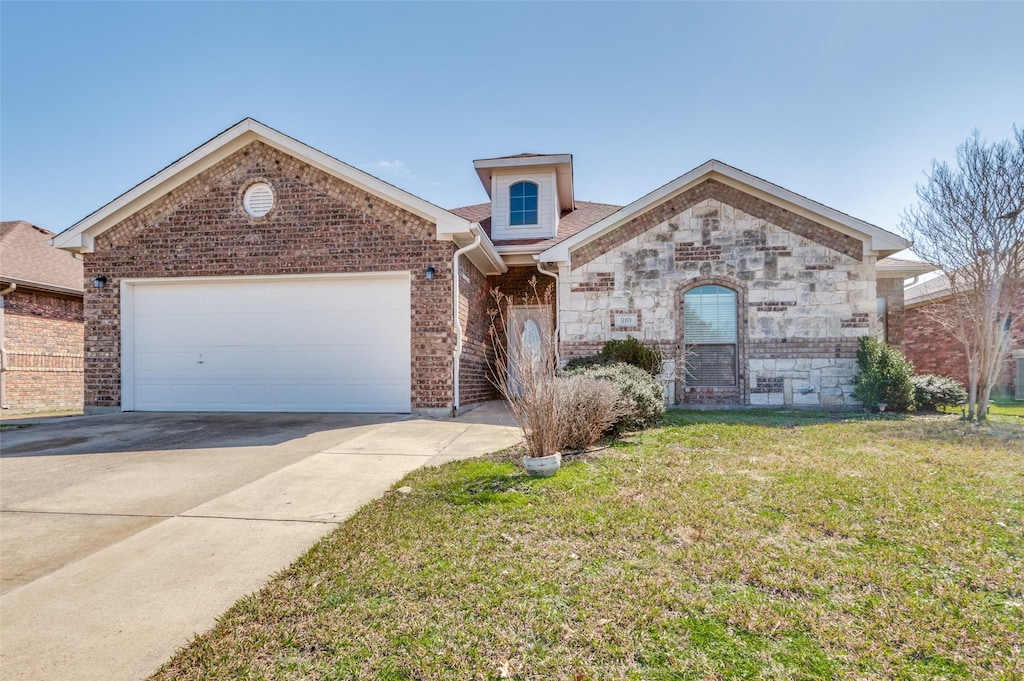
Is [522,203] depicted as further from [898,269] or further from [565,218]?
[898,269]

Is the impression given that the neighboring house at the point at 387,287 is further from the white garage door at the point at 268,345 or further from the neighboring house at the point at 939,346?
the neighboring house at the point at 939,346

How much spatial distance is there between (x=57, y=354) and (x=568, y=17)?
15.0 m

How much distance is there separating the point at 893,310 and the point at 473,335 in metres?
10.6

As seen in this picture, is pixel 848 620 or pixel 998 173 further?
pixel 998 173

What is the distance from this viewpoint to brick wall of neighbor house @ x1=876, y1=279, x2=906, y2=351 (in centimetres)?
1310

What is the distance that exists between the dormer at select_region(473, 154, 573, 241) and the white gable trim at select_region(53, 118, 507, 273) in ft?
10.5

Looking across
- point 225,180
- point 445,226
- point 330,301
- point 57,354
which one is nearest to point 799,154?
point 445,226

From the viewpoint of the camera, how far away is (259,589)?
2834 millimetres

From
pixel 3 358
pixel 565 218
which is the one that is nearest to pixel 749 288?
pixel 565 218

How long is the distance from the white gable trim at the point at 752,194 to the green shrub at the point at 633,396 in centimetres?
366

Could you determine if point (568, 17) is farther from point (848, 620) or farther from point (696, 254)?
point (848, 620)

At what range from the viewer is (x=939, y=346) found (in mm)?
14742

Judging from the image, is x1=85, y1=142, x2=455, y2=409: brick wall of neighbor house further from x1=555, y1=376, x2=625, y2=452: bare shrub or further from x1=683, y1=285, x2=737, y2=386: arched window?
x1=683, y1=285, x2=737, y2=386: arched window

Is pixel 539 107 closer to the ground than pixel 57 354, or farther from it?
farther from it
